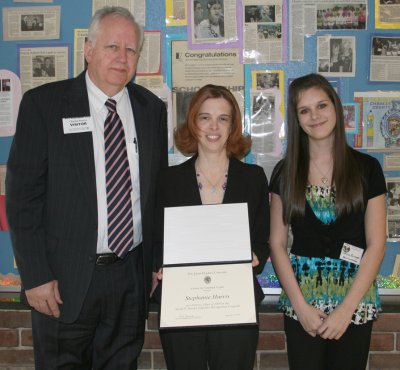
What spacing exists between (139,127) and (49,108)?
1.40ft

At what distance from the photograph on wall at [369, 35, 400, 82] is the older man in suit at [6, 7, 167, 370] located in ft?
4.53

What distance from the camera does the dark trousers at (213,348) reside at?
6.86ft

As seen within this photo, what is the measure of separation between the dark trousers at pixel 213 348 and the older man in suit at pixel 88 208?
0.28 metres

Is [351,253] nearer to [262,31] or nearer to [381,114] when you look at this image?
[381,114]

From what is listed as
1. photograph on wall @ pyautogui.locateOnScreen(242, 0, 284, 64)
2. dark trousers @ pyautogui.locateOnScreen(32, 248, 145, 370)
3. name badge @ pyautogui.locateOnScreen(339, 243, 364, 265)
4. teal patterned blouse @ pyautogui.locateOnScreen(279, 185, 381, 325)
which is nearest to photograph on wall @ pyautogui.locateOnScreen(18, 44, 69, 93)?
photograph on wall @ pyautogui.locateOnScreen(242, 0, 284, 64)

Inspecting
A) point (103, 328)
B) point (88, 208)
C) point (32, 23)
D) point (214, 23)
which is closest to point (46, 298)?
point (103, 328)

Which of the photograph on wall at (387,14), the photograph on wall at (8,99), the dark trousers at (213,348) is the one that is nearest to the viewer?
the dark trousers at (213,348)

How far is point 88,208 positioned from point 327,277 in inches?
44.5

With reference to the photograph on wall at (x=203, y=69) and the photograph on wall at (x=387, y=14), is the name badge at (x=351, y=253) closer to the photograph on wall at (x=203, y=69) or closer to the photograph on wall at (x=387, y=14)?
the photograph on wall at (x=203, y=69)

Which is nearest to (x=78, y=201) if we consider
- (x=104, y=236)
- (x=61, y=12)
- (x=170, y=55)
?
(x=104, y=236)

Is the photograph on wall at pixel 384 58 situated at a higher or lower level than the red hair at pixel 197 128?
higher

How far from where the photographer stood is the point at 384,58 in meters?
2.78

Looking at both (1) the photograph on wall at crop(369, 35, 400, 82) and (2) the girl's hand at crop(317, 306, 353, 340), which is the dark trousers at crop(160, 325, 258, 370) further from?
(1) the photograph on wall at crop(369, 35, 400, 82)

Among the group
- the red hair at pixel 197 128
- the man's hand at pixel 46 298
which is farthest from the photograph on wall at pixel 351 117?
the man's hand at pixel 46 298
